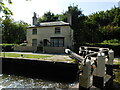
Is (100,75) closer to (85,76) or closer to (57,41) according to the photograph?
(85,76)

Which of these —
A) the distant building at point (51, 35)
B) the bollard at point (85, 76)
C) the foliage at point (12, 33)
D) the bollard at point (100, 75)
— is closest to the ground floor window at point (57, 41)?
the distant building at point (51, 35)

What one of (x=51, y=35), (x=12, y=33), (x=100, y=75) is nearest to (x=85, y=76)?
(x=100, y=75)

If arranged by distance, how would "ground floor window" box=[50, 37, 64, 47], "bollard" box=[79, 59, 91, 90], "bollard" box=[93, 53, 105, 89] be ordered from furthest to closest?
1. "ground floor window" box=[50, 37, 64, 47]
2. "bollard" box=[93, 53, 105, 89]
3. "bollard" box=[79, 59, 91, 90]

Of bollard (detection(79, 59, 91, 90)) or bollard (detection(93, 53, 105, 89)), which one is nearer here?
bollard (detection(79, 59, 91, 90))

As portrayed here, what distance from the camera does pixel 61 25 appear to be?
70.9ft

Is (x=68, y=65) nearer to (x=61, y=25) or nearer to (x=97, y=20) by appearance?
(x=61, y=25)

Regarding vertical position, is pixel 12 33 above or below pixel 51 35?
above

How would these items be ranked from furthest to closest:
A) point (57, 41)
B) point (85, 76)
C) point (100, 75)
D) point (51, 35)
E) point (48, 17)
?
point (48, 17) → point (51, 35) → point (57, 41) → point (100, 75) → point (85, 76)

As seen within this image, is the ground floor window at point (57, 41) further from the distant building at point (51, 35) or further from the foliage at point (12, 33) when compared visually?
the foliage at point (12, 33)

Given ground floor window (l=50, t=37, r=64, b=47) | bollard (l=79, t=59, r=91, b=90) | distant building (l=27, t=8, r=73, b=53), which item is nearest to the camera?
bollard (l=79, t=59, r=91, b=90)

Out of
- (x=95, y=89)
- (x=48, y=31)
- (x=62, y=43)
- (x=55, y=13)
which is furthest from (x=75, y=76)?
(x=55, y=13)

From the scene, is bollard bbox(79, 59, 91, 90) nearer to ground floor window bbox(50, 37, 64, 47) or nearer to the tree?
ground floor window bbox(50, 37, 64, 47)

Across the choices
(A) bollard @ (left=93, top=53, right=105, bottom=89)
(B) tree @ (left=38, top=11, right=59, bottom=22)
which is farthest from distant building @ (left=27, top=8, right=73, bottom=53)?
(A) bollard @ (left=93, top=53, right=105, bottom=89)

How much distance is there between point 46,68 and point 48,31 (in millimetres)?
13399
